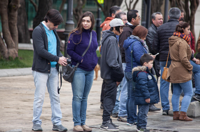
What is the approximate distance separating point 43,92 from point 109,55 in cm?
120

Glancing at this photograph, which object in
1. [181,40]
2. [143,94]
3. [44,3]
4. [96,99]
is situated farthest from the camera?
[44,3]

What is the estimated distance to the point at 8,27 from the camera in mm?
14414

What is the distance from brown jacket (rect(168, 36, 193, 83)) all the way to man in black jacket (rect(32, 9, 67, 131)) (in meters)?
2.28

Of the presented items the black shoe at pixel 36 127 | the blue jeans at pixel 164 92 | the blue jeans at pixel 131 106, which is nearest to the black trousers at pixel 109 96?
the blue jeans at pixel 131 106

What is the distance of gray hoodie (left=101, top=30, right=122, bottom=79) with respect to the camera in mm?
5566

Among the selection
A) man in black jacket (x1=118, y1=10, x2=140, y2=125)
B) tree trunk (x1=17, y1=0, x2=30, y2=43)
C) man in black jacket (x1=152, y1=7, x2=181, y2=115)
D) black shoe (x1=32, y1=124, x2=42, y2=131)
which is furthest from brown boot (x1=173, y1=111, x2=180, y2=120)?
tree trunk (x1=17, y1=0, x2=30, y2=43)

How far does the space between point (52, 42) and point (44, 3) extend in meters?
14.3

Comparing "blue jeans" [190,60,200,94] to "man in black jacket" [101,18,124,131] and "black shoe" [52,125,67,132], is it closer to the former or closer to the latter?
"man in black jacket" [101,18,124,131]

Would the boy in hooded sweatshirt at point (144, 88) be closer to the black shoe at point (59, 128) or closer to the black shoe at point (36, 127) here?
the black shoe at point (59, 128)

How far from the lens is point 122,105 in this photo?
6.47m

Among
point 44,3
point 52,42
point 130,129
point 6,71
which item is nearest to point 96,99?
point 130,129

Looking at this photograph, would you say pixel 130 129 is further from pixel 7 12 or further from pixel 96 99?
pixel 7 12

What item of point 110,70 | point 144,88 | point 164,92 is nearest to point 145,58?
point 144,88

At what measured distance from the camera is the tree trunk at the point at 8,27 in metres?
14.0
